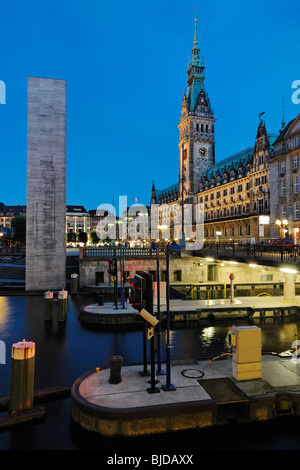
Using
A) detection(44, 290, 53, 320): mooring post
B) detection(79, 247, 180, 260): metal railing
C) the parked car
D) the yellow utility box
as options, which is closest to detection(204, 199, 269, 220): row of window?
detection(79, 247, 180, 260): metal railing

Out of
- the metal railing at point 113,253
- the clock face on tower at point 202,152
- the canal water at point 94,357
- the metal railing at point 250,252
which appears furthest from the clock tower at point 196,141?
the canal water at point 94,357

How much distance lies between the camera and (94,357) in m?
16.6

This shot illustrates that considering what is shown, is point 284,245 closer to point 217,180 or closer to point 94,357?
point 94,357

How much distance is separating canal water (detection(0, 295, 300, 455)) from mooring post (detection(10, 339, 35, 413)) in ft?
2.29

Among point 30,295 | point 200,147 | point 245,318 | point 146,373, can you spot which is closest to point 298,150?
point 245,318

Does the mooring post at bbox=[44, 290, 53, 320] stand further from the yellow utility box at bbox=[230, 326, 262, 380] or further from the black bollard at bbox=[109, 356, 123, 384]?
the yellow utility box at bbox=[230, 326, 262, 380]

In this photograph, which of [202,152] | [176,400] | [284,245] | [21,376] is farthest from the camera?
[202,152]

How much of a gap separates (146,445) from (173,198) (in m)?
140

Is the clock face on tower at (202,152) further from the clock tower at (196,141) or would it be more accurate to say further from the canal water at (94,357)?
the canal water at (94,357)

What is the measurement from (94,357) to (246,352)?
8.37 metres

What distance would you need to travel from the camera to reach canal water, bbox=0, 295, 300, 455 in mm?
9102

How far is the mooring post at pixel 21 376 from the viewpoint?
10.0m

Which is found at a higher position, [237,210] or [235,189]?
[235,189]

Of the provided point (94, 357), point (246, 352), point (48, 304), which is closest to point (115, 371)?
point (246, 352)
